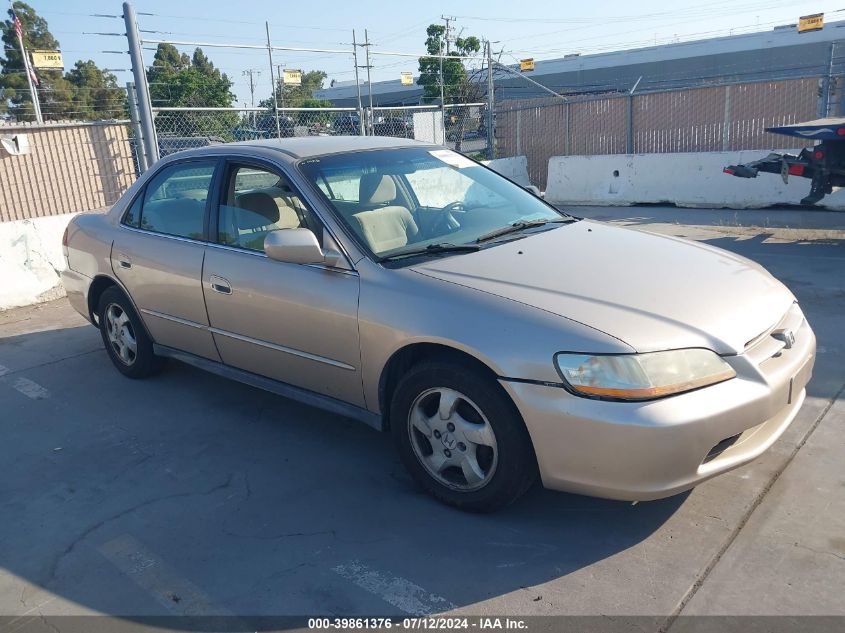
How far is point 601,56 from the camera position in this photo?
144 ft

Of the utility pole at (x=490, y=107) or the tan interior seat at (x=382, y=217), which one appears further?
the utility pole at (x=490, y=107)

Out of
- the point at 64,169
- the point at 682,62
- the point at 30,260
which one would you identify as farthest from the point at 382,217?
the point at 682,62

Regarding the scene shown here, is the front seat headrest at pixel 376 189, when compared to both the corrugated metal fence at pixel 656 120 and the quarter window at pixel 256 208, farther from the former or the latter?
the corrugated metal fence at pixel 656 120

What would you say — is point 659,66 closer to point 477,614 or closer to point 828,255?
point 828,255

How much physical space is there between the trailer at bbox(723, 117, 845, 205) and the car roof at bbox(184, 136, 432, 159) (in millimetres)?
5789

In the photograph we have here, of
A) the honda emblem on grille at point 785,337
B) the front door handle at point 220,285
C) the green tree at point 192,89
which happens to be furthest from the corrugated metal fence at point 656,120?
the green tree at point 192,89

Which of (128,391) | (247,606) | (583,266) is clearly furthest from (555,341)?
(128,391)

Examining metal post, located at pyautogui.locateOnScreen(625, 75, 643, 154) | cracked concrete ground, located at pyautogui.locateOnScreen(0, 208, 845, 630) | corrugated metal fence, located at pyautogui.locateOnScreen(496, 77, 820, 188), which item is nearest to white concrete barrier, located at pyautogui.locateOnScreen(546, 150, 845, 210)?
metal post, located at pyautogui.locateOnScreen(625, 75, 643, 154)

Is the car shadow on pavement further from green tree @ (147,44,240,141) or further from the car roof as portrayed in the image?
green tree @ (147,44,240,141)

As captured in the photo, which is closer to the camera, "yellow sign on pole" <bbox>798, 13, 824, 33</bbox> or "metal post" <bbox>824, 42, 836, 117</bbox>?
"metal post" <bbox>824, 42, 836, 117</bbox>

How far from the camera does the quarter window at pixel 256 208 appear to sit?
411 cm

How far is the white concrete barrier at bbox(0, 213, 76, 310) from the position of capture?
7840 millimetres

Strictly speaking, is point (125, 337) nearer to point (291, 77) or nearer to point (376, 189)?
point (376, 189)

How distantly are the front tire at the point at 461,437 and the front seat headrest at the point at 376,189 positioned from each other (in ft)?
3.96
